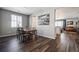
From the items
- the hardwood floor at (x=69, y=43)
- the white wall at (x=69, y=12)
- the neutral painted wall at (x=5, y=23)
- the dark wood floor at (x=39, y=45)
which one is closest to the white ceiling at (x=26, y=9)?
the neutral painted wall at (x=5, y=23)

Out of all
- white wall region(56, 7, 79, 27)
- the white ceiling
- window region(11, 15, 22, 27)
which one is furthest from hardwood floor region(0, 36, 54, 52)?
white wall region(56, 7, 79, 27)

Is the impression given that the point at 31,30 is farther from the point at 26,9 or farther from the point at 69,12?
the point at 69,12

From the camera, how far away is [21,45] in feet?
7.01

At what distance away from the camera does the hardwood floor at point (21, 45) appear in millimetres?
2029

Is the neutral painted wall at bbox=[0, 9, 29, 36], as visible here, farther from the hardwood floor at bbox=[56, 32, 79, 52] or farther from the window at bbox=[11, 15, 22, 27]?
the hardwood floor at bbox=[56, 32, 79, 52]

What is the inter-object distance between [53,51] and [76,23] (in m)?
1.02

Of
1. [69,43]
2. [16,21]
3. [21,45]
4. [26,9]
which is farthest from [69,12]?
[21,45]

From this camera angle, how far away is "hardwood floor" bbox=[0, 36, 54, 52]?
6.66 feet

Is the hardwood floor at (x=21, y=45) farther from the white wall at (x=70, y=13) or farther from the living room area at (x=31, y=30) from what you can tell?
the white wall at (x=70, y=13)

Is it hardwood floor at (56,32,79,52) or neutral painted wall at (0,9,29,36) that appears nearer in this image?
neutral painted wall at (0,9,29,36)

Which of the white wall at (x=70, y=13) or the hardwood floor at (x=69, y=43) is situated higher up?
the white wall at (x=70, y=13)

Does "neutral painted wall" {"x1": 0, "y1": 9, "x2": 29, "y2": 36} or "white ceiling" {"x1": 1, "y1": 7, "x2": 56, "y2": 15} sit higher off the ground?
"white ceiling" {"x1": 1, "y1": 7, "x2": 56, "y2": 15}
